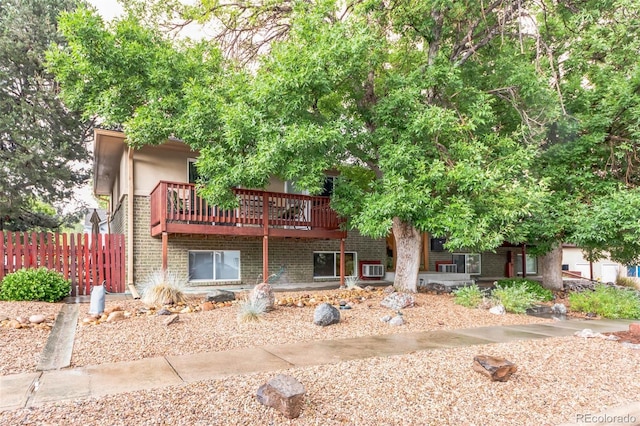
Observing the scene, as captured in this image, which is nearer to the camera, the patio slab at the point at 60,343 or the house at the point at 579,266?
the patio slab at the point at 60,343

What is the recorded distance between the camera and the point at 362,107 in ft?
35.7

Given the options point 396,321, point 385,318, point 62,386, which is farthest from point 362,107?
point 62,386

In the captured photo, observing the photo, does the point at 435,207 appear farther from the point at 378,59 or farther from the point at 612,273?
the point at 612,273

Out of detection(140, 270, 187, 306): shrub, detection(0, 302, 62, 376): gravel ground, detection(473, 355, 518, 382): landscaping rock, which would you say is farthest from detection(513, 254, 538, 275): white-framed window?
detection(0, 302, 62, 376): gravel ground

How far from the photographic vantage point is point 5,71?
1697 centimetres

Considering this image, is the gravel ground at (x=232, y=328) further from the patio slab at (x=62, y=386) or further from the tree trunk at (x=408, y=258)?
the tree trunk at (x=408, y=258)

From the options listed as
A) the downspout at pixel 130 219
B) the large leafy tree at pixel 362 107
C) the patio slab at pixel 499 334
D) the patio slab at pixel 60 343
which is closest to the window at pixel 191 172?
the downspout at pixel 130 219

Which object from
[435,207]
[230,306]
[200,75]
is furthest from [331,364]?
[200,75]

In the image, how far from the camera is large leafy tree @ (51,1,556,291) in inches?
342

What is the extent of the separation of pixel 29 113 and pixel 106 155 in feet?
24.8

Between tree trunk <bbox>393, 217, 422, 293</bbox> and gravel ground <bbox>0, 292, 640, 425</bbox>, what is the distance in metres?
4.49

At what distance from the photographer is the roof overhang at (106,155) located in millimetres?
10828

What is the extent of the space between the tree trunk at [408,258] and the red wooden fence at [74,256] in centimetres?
781

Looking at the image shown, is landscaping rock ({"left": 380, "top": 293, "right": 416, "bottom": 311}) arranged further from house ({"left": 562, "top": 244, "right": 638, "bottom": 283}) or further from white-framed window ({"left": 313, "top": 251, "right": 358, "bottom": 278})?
house ({"left": 562, "top": 244, "right": 638, "bottom": 283})
